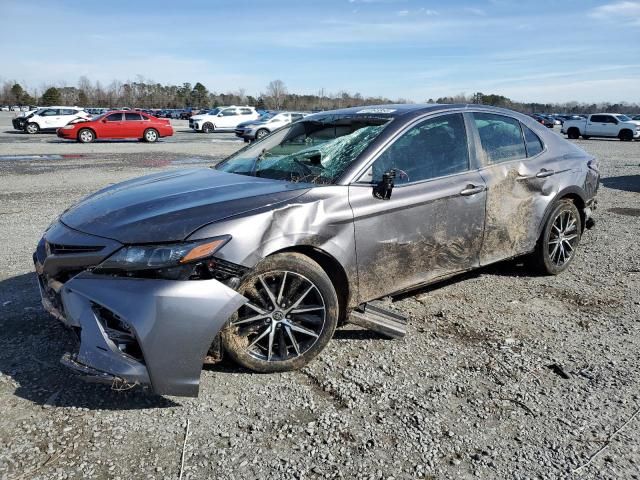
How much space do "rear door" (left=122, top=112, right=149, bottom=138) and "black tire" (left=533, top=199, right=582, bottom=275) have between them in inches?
965

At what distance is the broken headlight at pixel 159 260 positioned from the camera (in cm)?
277

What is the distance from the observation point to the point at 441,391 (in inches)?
121

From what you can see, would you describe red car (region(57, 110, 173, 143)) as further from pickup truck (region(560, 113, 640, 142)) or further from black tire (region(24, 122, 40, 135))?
pickup truck (region(560, 113, 640, 142))

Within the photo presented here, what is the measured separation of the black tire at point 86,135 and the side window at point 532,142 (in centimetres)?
2474

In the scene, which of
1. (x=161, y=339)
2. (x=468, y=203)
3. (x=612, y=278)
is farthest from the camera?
(x=612, y=278)

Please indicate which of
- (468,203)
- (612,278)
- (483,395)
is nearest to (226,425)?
(483,395)

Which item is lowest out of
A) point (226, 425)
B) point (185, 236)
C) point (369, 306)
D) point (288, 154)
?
point (226, 425)

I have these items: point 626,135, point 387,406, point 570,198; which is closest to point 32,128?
point 570,198

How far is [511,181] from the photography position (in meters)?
4.43

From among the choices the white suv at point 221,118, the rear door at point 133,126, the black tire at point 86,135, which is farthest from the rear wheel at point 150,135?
the white suv at point 221,118

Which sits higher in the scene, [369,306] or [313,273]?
[313,273]

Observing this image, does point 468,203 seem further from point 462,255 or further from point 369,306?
point 369,306

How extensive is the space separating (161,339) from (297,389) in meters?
0.88

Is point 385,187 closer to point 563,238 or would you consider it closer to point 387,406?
point 387,406
